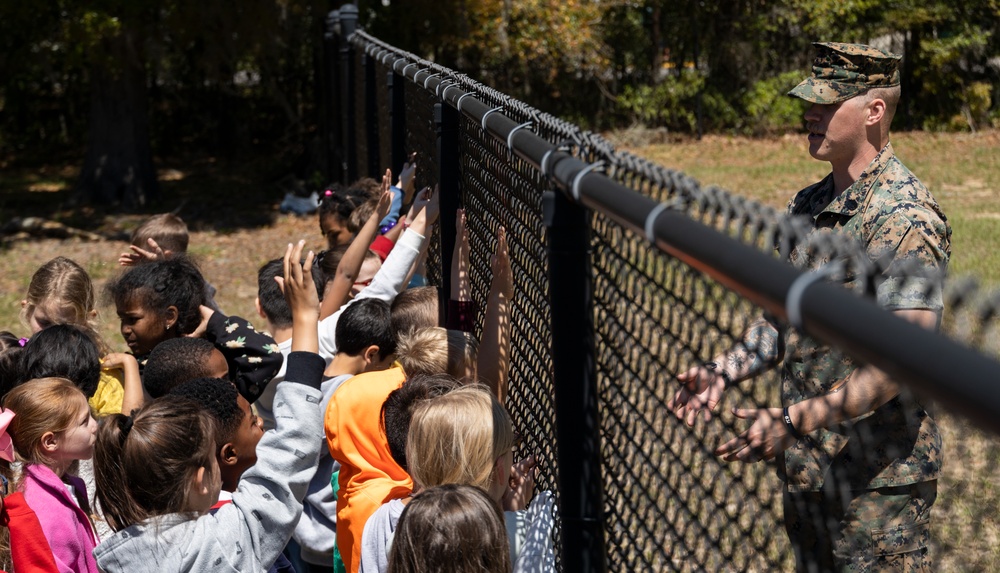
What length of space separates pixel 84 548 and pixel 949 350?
2775mm

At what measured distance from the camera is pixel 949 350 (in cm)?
87

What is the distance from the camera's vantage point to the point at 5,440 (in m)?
2.83

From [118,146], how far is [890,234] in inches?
583

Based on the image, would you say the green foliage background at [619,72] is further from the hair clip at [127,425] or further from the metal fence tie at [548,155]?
the metal fence tie at [548,155]

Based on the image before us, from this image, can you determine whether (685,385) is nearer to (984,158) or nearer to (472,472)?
(472,472)

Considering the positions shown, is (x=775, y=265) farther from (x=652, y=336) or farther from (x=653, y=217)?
(x=652, y=336)

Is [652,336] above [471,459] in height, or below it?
above

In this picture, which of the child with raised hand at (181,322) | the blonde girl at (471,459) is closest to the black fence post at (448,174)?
the child with raised hand at (181,322)

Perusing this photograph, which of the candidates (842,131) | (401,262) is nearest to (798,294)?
(842,131)

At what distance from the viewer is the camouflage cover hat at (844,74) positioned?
2.92 metres

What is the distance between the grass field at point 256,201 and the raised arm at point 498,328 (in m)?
5.65

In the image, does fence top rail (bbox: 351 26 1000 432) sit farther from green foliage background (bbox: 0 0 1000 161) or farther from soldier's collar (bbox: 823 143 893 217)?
green foliage background (bbox: 0 0 1000 161)

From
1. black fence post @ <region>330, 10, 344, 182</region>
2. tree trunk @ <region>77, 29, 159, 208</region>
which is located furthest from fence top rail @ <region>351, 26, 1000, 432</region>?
tree trunk @ <region>77, 29, 159, 208</region>

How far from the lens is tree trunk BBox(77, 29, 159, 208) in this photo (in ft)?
50.8
